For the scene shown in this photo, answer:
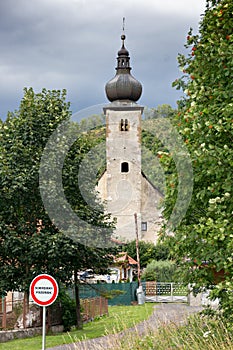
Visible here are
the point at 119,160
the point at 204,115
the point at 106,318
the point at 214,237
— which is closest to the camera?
the point at 214,237

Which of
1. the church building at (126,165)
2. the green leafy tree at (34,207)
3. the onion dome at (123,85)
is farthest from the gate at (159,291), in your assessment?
the green leafy tree at (34,207)

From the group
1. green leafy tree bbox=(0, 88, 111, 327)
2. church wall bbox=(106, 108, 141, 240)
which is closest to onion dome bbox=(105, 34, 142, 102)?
church wall bbox=(106, 108, 141, 240)

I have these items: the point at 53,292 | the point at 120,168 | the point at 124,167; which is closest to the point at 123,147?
the point at 124,167

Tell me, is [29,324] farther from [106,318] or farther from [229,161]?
[229,161]

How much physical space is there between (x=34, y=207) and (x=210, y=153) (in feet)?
42.7

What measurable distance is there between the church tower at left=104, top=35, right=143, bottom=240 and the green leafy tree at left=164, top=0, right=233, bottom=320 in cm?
4532

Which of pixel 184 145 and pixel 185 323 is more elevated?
pixel 184 145

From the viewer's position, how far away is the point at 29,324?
76.3 feet

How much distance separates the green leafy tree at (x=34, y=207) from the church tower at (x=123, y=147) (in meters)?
34.4

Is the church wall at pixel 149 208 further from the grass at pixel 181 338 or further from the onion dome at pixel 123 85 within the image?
the grass at pixel 181 338

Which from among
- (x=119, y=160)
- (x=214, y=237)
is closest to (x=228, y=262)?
(x=214, y=237)

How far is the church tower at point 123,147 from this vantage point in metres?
58.4

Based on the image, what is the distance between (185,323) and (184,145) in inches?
152

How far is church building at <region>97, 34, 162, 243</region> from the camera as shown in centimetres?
5853
